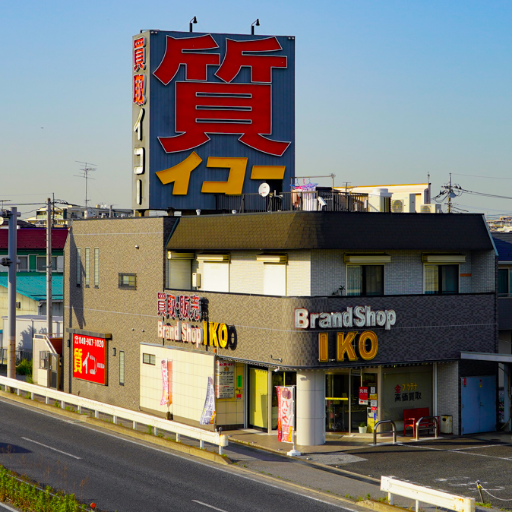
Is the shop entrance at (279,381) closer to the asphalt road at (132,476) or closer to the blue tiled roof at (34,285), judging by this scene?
the asphalt road at (132,476)

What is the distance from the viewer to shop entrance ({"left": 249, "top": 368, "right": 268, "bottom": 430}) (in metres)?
34.2

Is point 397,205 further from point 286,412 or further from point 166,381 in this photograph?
point 166,381

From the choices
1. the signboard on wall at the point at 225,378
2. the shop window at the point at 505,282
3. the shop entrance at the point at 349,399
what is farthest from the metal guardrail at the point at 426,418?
the shop window at the point at 505,282

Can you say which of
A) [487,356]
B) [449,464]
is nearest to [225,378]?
[449,464]

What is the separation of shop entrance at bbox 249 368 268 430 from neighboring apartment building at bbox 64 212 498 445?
0.06 m

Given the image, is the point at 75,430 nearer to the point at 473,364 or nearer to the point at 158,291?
the point at 158,291

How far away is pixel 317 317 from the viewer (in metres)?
30.4

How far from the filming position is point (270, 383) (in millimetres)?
33688

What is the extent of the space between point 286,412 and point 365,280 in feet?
20.2

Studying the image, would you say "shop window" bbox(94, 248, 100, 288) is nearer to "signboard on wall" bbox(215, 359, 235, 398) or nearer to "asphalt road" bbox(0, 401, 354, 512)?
"asphalt road" bbox(0, 401, 354, 512)

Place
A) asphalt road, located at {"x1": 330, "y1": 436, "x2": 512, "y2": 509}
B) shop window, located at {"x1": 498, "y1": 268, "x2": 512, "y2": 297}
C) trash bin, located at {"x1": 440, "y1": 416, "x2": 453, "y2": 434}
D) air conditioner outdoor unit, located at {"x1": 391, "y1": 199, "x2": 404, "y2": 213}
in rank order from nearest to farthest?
asphalt road, located at {"x1": 330, "y1": 436, "x2": 512, "y2": 509}, trash bin, located at {"x1": 440, "y1": 416, "x2": 453, "y2": 434}, air conditioner outdoor unit, located at {"x1": 391, "y1": 199, "x2": 404, "y2": 213}, shop window, located at {"x1": 498, "y1": 268, "x2": 512, "y2": 297}

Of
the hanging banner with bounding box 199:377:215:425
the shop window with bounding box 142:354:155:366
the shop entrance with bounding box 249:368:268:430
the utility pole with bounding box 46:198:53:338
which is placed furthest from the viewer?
the utility pole with bounding box 46:198:53:338

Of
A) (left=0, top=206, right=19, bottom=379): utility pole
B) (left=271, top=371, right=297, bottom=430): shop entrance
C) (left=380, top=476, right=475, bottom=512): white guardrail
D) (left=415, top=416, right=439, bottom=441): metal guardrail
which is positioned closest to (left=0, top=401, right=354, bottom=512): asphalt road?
(left=380, top=476, right=475, bottom=512): white guardrail

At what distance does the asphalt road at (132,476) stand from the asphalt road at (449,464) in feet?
13.4
